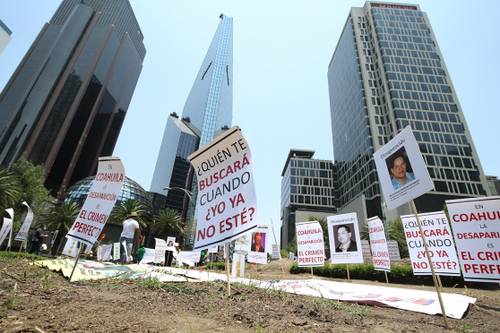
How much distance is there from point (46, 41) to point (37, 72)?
65.1ft

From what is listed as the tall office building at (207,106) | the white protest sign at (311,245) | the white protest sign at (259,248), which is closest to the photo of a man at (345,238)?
the white protest sign at (311,245)

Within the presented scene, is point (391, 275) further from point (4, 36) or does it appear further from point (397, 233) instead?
point (397, 233)

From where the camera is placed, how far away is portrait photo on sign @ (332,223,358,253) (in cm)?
1102

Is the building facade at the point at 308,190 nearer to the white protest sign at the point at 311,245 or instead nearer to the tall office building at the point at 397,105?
the tall office building at the point at 397,105

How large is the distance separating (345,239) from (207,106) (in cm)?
13289

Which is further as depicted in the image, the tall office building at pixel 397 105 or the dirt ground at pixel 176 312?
the tall office building at pixel 397 105

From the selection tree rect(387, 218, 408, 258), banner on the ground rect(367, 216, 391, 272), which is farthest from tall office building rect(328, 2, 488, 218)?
banner on the ground rect(367, 216, 391, 272)

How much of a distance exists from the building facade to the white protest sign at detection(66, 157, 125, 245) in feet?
267

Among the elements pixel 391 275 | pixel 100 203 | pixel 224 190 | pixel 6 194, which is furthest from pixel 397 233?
pixel 6 194

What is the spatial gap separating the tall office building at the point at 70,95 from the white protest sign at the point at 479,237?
8389 cm

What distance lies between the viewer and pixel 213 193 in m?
4.49

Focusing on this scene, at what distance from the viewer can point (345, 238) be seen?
11.3m

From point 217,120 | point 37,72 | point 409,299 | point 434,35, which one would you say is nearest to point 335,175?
point 434,35

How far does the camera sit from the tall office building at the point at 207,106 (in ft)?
395
